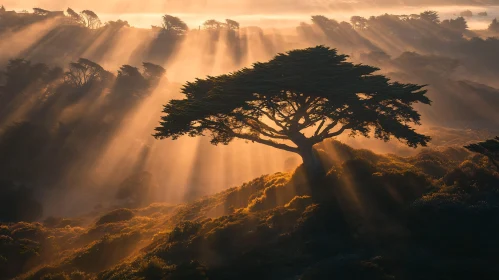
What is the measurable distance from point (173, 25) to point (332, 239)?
6132 inches

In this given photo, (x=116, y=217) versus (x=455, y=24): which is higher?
(x=455, y=24)

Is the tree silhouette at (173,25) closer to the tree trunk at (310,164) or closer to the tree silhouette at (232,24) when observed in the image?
the tree silhouette at (232,24)

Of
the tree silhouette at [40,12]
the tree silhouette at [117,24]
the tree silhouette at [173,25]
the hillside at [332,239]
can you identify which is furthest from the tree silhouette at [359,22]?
the hillside at [332,239]

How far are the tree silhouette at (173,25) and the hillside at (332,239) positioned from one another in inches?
5608

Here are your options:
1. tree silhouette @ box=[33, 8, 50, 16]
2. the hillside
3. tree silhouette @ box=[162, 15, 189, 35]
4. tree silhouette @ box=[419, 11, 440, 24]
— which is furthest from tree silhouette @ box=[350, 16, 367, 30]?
the hillside

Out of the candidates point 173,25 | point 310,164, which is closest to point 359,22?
point 173,25

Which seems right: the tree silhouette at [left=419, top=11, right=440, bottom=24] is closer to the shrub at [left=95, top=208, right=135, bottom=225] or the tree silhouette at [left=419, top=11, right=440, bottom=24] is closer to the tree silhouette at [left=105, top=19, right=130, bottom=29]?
the tree silhouette at [left=105, top=19, right=130, bottom=29]

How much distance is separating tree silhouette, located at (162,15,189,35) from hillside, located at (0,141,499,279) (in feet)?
467

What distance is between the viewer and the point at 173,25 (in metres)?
158

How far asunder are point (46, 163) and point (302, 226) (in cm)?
4417

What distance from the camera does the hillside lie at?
51.3 ft

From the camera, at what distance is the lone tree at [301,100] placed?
22.3 metres

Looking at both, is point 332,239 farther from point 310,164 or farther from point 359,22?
point 359,22

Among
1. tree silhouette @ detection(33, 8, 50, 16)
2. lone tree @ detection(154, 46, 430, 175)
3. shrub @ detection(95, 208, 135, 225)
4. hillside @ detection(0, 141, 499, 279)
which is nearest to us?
hillside @ detection(0, 141, 499, 279)
